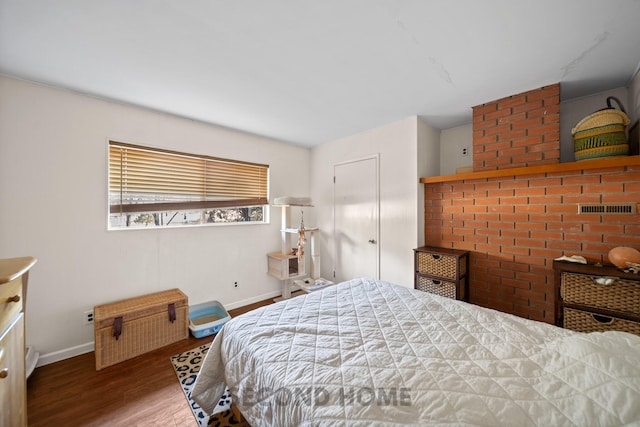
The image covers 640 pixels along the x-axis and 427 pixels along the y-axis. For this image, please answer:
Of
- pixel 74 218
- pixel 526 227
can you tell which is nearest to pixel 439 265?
pixel 526 227

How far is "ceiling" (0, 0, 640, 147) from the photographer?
132 cm

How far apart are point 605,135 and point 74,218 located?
15.1 ft

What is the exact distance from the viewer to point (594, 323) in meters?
1.76

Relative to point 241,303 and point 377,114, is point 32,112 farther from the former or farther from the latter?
point 377,114

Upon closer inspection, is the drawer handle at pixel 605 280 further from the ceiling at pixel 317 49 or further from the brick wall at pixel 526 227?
the ceiling at pixel 317 49

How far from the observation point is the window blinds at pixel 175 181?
2463 mm

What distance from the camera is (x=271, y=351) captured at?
3.90ft

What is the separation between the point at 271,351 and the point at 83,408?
1.59 m

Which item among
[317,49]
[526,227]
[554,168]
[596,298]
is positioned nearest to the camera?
[317,49]

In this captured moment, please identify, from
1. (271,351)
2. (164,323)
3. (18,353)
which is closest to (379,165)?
(271,351)

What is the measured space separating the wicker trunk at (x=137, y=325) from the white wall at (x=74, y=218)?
0.23m

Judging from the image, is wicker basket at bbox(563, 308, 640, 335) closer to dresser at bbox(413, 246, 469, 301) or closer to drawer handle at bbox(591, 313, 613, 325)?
drawer handle at bbox(591, 313, 613, 325)

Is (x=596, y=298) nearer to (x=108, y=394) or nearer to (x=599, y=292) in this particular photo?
(x=599, y=292)

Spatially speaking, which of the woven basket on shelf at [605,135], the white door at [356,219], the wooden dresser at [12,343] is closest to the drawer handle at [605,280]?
the woven basket on shelf at [605,135]
